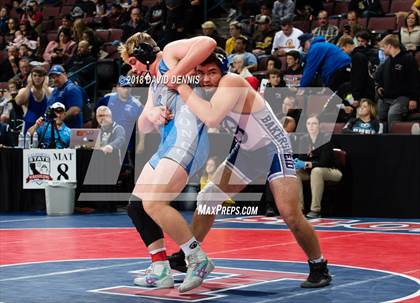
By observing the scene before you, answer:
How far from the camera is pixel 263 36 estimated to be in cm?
1590

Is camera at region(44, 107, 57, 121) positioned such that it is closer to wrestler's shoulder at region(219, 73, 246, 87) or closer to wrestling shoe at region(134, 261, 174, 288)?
wrestling shoe at region(134, 261, 174, 288)

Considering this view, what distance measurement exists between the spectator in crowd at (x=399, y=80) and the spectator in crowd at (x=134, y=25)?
6130mm

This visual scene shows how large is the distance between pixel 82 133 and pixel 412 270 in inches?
258

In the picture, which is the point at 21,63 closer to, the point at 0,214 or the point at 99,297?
the point at 0,214

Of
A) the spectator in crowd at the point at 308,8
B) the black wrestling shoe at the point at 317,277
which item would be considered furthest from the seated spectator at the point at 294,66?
the black wrestling shoe at the point at 317,277

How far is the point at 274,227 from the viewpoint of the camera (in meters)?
10.3

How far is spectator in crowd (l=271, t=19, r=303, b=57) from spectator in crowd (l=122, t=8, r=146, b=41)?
319 cm

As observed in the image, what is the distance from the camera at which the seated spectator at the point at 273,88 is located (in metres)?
12.9

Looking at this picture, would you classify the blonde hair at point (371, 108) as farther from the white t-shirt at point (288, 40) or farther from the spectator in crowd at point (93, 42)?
the spectator in crowd at point (93, 42)

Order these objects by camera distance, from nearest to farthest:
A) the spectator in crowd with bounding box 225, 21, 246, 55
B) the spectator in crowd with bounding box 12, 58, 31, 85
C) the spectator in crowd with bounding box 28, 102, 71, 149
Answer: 1. the spectator in crowd with bounding box 28, 102, 71, 149
2. the spectator in crowd with bounding box 225, 21, 246, 55
3. the spectator in crowd with bounding box 12, 58, 31, 85

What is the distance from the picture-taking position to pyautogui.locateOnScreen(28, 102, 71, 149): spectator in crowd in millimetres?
12438

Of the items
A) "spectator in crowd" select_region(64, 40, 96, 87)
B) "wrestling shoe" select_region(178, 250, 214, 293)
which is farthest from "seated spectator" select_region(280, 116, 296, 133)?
"wrestling shoe" select_region(178, 250, 214, 293)

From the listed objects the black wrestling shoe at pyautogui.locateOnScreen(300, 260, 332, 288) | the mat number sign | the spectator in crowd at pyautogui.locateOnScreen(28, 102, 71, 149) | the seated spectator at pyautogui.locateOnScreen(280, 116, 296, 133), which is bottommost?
the mat number sign

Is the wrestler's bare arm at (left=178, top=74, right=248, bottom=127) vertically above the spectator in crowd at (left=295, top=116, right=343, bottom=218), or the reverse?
the wrestler's bare arm at (left=178, top=74, right=248, bottom=127)
